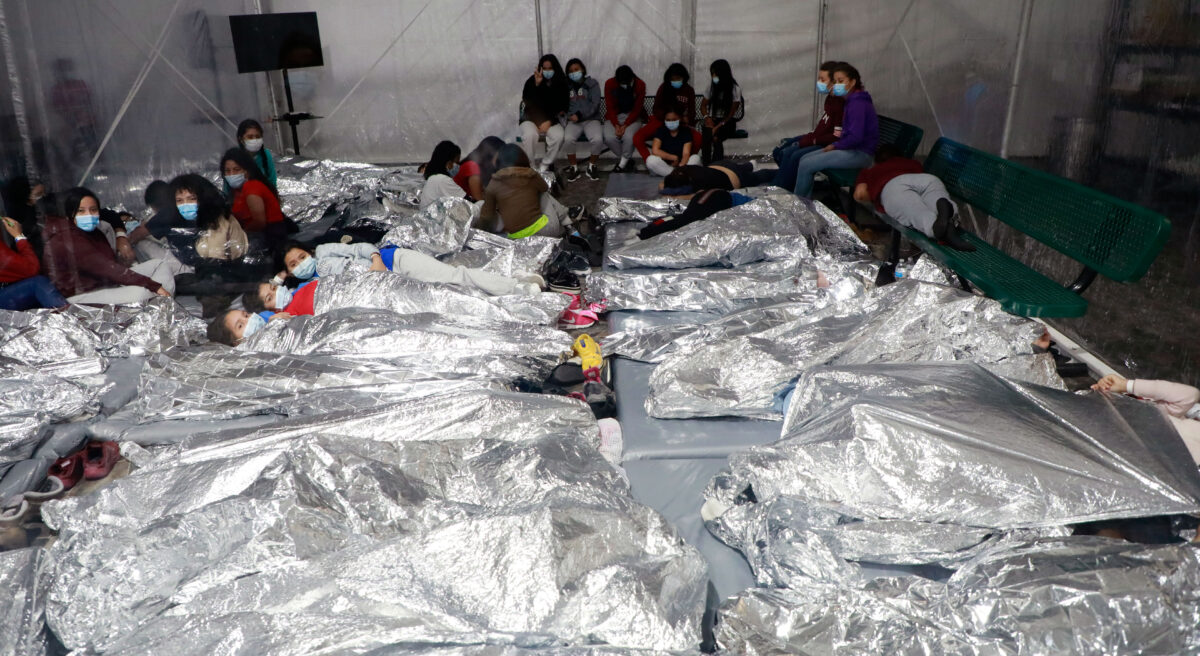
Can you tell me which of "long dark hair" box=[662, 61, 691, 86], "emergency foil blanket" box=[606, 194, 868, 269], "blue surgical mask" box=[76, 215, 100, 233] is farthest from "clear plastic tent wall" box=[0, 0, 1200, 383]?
"emergency foil blanket" box=[606, 194, 868, 269]

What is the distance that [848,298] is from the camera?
9.64ft

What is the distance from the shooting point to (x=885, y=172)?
4340mm

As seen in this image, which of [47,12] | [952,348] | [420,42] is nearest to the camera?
[952,348]

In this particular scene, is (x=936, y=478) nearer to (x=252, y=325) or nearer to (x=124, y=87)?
(x=252, y=325)

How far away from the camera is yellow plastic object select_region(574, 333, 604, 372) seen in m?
2.84

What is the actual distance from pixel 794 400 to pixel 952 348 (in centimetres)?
61

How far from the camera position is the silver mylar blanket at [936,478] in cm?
177

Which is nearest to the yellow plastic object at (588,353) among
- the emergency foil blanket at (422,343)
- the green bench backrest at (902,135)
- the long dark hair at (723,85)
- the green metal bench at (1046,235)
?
the emergency foil blanket at (422,343)

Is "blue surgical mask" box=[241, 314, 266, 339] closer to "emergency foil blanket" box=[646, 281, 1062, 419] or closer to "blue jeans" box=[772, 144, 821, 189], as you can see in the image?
"emergency foil blanket" box=[646, 281, 1062, 419]

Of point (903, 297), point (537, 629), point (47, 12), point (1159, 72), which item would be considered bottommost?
point (537, 629)

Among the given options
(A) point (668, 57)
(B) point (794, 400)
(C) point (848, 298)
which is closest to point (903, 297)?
(C) point (848, 298)

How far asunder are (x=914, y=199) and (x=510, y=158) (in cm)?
213

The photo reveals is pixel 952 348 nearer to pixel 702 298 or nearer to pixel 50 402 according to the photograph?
pixel 702 298

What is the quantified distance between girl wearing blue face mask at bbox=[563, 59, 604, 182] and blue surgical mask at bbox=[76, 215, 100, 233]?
3.68 meters
